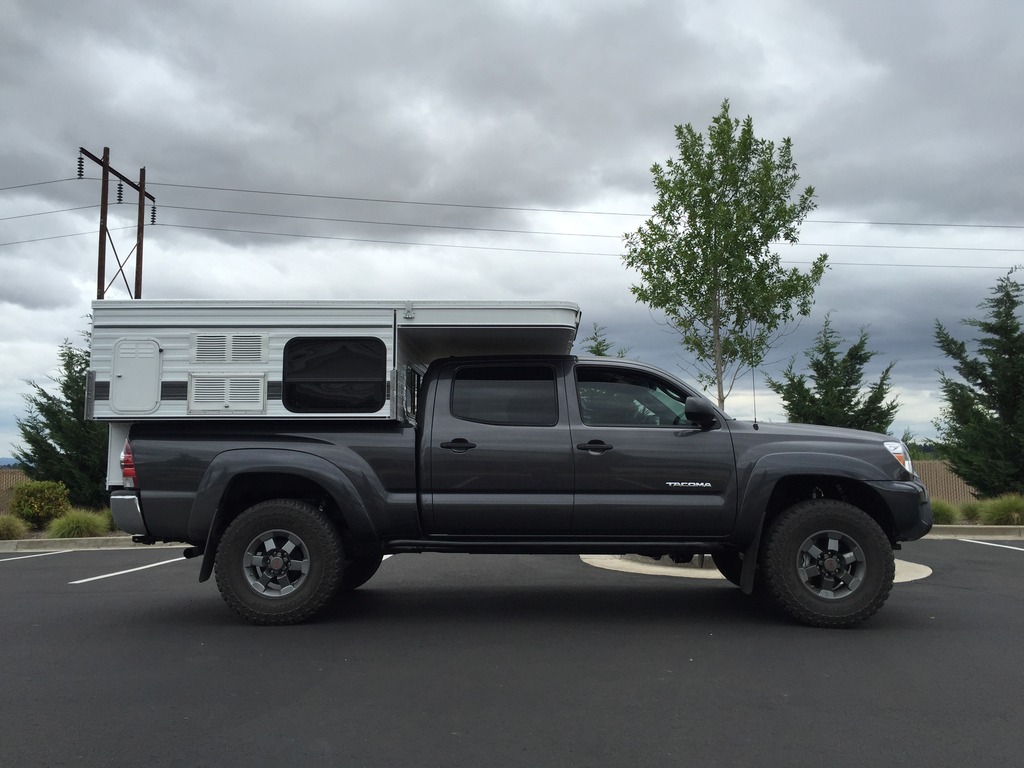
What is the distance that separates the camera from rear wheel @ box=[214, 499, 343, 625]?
21.4 ft

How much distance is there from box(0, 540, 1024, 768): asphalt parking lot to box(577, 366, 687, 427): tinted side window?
1.51 m

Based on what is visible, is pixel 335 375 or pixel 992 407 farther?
pixel 992 407

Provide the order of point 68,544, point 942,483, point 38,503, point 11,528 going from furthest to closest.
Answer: point 942,483
point 38,503
point 11,528
point 68,544

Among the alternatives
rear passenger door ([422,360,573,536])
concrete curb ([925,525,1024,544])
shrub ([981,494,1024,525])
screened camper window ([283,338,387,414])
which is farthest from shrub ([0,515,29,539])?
shrub ([981,494,1024,525])

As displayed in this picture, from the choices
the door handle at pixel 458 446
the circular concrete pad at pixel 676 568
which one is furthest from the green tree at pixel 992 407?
the door handle at pixel 458 446

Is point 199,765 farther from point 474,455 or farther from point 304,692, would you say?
point 474,455

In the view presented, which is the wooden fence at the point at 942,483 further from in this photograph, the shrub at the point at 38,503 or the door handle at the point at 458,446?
the door handle at the point at 458,446

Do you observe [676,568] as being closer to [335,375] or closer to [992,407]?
[335,375]

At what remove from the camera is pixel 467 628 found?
652 centimetres

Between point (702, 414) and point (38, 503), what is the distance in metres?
13.2

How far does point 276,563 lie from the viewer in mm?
6570

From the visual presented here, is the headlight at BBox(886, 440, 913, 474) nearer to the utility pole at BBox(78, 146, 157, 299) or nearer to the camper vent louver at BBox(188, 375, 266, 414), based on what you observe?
the camper vent louver at BBox(188, 375, 266, 414)

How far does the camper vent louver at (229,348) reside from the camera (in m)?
6.66

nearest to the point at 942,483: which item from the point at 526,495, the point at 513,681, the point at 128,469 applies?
the point at 526,495
